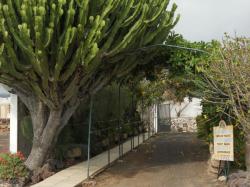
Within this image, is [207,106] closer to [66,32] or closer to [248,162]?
[248,162]

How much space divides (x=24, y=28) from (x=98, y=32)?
168 cm

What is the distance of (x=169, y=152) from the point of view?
17.9 metres

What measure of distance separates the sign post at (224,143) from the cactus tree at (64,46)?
3123mm

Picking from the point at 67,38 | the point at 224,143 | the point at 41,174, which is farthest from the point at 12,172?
the point at 224,143

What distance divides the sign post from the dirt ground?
67 cm

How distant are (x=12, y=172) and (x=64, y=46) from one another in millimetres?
3547

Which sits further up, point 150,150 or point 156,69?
point 156,69

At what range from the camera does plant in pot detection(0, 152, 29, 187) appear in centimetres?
1184

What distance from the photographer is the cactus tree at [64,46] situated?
10773 mm

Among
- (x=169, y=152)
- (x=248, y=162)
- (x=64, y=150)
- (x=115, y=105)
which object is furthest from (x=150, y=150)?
(x=248, y=162)

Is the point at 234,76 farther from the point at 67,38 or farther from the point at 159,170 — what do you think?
the point at 159,170

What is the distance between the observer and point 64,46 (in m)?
10.9

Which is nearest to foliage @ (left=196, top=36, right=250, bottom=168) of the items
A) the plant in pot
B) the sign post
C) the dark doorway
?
the sign post

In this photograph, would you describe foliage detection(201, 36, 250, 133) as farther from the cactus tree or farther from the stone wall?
the stone wall
